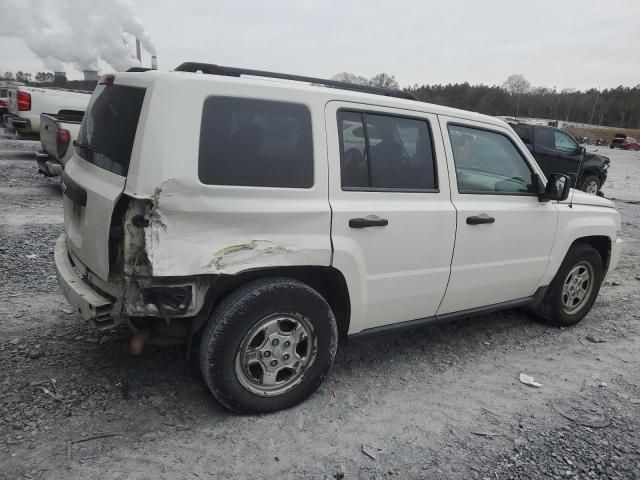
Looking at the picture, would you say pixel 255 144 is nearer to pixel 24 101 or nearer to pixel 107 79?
pixel 107 79

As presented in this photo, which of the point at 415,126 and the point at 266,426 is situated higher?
the point at 415,126

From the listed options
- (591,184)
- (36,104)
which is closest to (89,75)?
(36,104)

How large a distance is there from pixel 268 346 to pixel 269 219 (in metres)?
0.74

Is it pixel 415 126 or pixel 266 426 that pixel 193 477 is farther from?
pixel 415 126

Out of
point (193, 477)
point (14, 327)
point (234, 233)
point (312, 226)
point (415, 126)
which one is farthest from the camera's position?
point (14, 327)

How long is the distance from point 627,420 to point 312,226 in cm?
238

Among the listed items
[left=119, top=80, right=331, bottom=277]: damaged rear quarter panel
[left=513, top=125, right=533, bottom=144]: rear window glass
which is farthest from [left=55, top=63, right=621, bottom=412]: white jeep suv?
[left=513, top=125, right=533, bottom=144]: rear window glass

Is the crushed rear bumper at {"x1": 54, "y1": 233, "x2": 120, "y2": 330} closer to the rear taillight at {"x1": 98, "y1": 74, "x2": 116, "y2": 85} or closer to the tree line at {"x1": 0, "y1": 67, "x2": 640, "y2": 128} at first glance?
the rear taillight at {"x1": 98, "y1": 74, "x2": 116, "y2": 85}

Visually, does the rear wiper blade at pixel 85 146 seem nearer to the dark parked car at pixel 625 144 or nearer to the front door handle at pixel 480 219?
the front door handle at pixel 480 219

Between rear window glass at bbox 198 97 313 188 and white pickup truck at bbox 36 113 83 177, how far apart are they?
16.8 feet

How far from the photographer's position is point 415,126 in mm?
3414

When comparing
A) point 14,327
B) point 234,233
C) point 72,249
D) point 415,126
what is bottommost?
point 14,327

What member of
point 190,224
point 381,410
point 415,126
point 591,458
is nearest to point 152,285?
point 190,224

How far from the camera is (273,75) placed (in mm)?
3277
